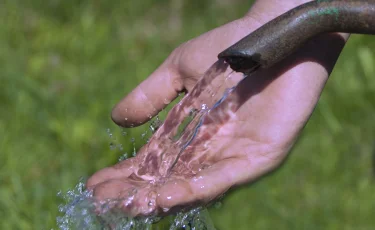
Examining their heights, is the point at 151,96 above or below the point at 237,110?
above

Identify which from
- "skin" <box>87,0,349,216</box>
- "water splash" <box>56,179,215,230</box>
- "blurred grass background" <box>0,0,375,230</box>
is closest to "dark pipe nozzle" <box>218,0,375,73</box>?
"skin" <box>87,0,349,216</box>

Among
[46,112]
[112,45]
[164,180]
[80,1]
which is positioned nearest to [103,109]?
[46,112]

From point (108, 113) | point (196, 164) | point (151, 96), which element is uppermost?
point (151, 96)

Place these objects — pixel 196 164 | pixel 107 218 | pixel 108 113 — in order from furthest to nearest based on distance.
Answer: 1. pixel 108 113
2. pixel 196 164
3. pixel 107 218

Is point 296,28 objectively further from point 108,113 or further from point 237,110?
point 108,113

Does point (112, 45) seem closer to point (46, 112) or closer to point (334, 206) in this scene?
point (46, 112)

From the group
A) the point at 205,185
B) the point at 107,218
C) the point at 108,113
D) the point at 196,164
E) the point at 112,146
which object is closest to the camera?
the point at 205,185

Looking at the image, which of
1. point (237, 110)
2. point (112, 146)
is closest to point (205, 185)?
point (237, 110)

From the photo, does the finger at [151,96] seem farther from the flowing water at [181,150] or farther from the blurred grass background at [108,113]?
the blurred grass background at [108,113]

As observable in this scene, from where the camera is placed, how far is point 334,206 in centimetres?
288

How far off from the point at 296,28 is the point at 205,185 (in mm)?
483

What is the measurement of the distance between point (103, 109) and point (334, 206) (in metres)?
1.13

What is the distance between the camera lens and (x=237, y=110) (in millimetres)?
2037

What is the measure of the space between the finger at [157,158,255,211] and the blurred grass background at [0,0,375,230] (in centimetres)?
93
